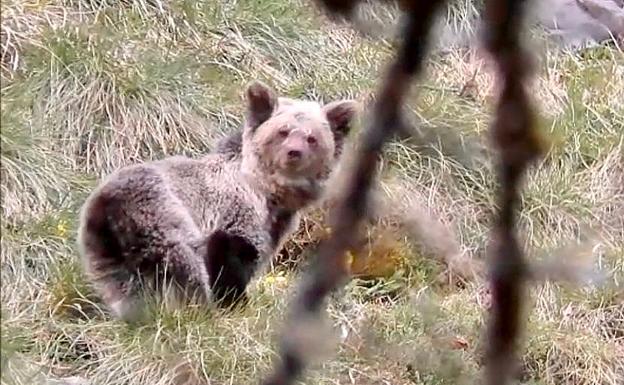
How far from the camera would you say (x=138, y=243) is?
3.29m

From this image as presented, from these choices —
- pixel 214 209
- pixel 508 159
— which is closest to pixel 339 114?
pixel 214 209

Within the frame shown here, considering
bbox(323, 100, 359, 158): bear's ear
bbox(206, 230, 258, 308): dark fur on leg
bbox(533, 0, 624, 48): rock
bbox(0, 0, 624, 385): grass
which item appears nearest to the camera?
bbox(0, 0, 624, 385): grass

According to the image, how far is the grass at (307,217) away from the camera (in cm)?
323

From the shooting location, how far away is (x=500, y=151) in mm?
552

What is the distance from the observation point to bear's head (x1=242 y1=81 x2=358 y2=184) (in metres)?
3.59

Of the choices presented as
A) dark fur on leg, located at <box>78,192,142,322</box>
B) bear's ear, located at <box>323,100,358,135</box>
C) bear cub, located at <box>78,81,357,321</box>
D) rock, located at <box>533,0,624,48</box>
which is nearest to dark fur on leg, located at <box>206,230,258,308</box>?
bear cub, located at <box>78,81,357,321</box>

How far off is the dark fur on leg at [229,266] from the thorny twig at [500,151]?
9.37 feet

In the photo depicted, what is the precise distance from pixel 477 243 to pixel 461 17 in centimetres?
143

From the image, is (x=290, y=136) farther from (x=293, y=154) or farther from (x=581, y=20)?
(x=581, y=20)

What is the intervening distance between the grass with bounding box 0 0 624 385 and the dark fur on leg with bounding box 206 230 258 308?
0.19ft

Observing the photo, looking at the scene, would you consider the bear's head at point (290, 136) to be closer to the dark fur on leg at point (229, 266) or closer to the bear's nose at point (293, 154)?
the bear's nose at point (293, 154)

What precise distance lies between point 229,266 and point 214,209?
0.16m

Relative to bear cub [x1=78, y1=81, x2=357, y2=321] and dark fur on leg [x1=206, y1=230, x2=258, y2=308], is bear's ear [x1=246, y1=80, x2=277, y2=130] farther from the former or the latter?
dark fur on leg [x1=206, y1=230, x2=258, y2=308]

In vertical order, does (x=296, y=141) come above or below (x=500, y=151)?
below
